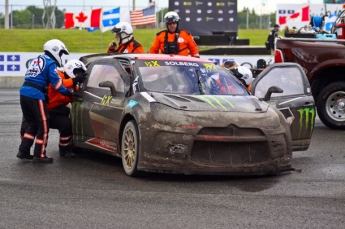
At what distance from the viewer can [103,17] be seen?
116 feet

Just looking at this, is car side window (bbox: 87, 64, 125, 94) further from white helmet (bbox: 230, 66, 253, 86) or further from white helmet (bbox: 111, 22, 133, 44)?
white helmet (bbox: 111, 22, 133, 44)

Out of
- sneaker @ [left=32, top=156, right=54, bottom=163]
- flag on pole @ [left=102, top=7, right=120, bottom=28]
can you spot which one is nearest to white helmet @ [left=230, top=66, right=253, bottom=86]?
sneaker @ [left=32, top=156, right=54, bottom=163]

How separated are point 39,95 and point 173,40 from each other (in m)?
4.17

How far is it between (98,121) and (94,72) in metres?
0.92

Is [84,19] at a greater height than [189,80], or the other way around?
[84,19]

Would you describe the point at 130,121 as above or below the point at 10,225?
above

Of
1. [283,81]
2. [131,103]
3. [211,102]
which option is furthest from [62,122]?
[283,81]

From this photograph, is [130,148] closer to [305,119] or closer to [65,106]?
[65,106]

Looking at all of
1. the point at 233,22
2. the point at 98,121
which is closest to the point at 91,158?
the point at 98,121

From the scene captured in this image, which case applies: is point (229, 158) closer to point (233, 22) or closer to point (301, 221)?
point (301, 221)

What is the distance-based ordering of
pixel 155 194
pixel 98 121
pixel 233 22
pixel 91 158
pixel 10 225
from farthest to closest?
1. pixel 233 22
2. pixel 91 158
3. pixel 98 121
4. pixel 155 194
5. pixel 10 225

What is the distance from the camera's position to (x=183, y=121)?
8930 mm

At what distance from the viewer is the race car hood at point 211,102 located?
9.19 m

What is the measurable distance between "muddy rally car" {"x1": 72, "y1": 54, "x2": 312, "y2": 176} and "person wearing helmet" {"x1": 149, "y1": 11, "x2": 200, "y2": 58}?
3.63m
